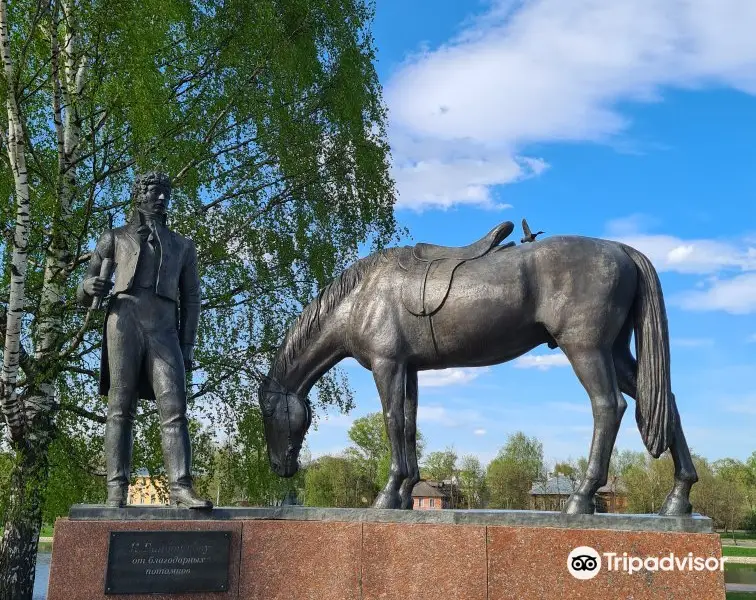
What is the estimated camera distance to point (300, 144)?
1371cm

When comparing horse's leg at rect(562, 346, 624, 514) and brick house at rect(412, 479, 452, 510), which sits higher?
horse's leg at rect(562, 346, 624, 514)

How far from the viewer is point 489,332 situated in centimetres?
540

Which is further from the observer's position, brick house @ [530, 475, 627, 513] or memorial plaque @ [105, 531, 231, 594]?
brick house @ [530, 475, 627, 513]

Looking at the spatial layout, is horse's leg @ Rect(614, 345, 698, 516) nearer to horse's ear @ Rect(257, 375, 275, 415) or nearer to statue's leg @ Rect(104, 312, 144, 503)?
horse's ear @ Rect(257, 375, 275, 415)

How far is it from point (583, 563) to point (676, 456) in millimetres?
1217

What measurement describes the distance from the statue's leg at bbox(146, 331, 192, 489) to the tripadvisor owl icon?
2.74 meters

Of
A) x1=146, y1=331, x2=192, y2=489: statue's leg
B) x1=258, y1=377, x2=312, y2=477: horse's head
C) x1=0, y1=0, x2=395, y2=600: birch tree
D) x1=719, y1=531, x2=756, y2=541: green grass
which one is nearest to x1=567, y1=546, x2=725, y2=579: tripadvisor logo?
x1=258, y1=377, x2=312, y2=477: horse's head

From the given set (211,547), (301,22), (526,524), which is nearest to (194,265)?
(211,547)

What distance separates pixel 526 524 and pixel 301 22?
1221 centimetres

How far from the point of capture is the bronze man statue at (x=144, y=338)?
17.2ft

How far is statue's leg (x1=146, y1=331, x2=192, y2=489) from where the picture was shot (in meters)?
5.22

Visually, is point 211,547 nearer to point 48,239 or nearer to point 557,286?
Result: point 557,286

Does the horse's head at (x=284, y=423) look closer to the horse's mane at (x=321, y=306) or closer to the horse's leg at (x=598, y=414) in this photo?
the horse's mane at (x=321, y=306)

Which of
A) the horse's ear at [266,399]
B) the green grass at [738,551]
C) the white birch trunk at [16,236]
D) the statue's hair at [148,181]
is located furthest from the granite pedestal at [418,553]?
the green grass at [738,551]
